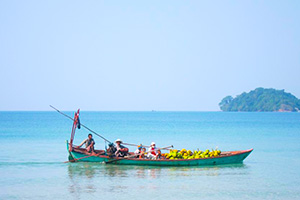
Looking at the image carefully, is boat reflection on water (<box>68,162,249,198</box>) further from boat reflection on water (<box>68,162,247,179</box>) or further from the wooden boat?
the wooden boat

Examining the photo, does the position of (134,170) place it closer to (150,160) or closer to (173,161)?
(150,160)

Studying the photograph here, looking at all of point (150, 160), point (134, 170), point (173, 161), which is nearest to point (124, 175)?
point (134, 170)

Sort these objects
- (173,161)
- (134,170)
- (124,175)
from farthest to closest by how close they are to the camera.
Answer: (173,161), (134,170), (124,175)

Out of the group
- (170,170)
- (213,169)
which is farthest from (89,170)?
(213,169)

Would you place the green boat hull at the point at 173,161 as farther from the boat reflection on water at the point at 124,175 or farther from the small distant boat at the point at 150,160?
the boat reflection on water at the point at 124,175

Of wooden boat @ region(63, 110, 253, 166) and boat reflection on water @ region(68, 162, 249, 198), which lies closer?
boat reflection on water @ region(68, 162, 249, 198)

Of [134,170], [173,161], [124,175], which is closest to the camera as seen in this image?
[124,175]

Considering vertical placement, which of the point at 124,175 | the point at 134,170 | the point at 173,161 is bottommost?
the point at 124,175

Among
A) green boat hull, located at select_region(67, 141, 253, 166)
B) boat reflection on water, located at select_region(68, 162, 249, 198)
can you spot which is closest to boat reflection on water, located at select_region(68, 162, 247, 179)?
boat reflection on water, located at select_region(68, 162, 249, 198)

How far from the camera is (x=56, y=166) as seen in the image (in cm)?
2448

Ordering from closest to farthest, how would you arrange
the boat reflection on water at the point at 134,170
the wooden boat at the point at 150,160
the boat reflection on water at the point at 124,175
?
the boat reflection on water at the point at 124,175 < the boat reflection on water at the point at 134,170 < the wooden boat at the point at 150,160

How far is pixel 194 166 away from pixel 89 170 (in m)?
4.56

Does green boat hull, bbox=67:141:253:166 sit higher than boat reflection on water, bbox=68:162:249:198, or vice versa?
green boat hull, bbox=67:141:253:166

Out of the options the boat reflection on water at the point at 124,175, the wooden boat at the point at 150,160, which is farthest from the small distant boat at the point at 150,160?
the boat reflection on water at the point at 124,175
